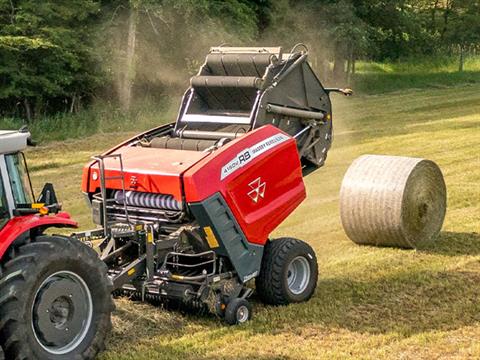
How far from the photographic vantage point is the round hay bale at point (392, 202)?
9.86 meters

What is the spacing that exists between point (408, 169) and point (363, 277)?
6.10 feet

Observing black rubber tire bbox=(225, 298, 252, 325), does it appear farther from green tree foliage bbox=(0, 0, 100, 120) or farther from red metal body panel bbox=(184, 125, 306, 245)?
green tree foliage bbox=(0, 0, 100, 120)

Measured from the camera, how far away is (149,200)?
7.54 meters

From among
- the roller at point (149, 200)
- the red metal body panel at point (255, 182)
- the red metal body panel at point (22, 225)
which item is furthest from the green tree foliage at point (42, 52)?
the red metal body panel at point (22, 225)

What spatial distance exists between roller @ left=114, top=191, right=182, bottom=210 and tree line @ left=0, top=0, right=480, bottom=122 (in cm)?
1578

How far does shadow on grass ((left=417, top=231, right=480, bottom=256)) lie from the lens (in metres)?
9.78

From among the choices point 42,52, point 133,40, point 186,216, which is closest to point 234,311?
point 186,216

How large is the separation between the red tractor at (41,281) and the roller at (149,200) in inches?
46.8

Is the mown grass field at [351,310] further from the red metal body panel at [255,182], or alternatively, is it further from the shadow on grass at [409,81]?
the shadow on grass at [409,81]

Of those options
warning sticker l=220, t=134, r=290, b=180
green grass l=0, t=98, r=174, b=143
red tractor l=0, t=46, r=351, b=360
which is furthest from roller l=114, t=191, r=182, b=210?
green grass l=0, t=98, r=174, b=143

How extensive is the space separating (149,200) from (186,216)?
1.32 feet

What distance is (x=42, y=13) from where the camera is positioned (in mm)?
23922

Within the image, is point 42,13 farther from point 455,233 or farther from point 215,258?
point 215,258

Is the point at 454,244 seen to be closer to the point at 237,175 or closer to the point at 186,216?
the point at 237,175
